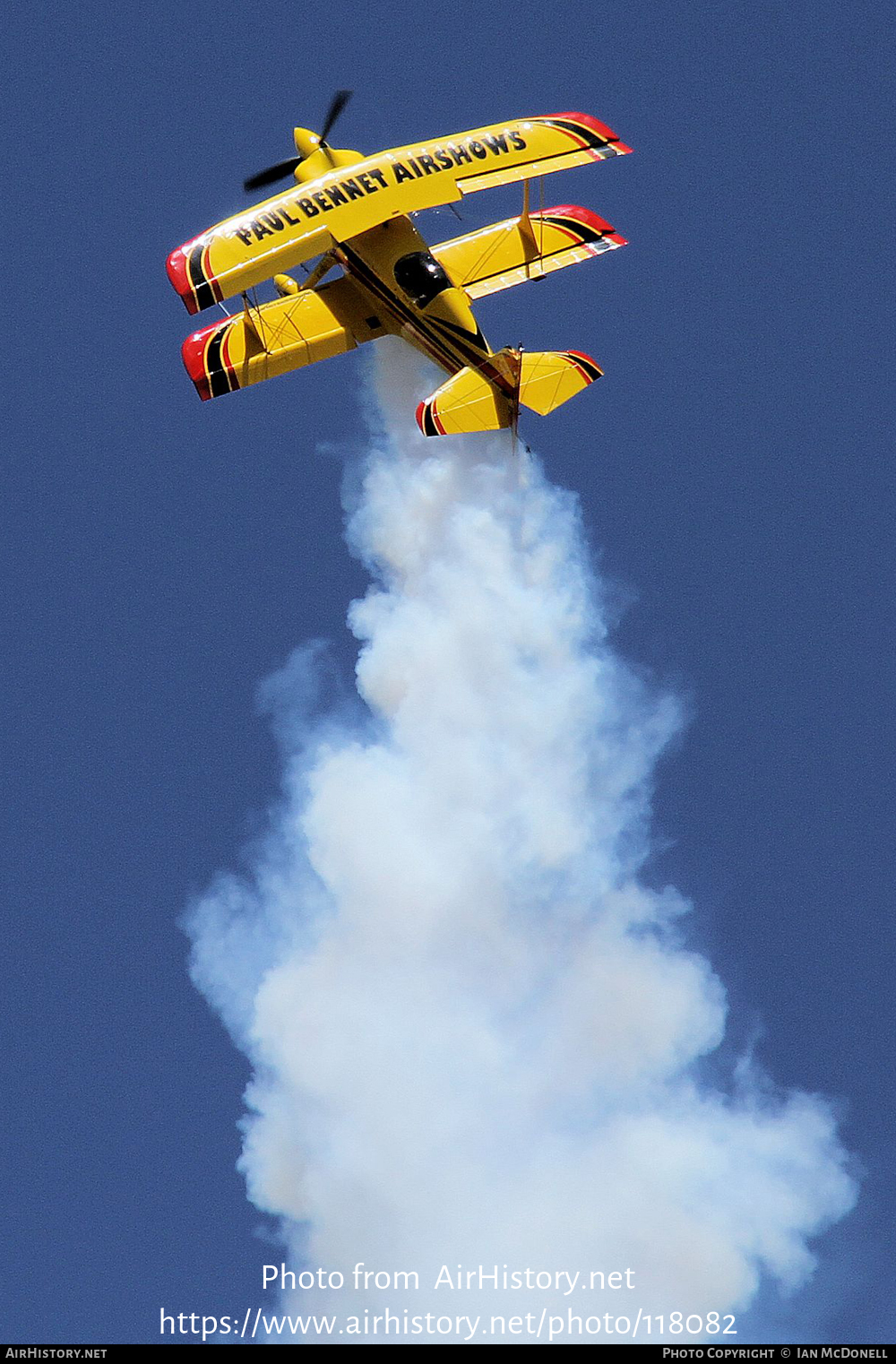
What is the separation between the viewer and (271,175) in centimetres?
5169

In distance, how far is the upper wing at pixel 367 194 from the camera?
158ft

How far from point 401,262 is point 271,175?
3.09 m

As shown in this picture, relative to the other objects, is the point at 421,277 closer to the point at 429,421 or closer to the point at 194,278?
the point at 429,421

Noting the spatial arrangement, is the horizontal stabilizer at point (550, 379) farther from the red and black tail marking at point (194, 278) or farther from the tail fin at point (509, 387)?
the red and black tail marking at point (194, 278)

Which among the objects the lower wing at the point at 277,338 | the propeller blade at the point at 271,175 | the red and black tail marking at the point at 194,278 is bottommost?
the red and black tail marking at the point at 194,278

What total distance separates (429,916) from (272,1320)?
310 inches

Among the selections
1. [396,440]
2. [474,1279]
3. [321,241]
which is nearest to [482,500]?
[396,440]

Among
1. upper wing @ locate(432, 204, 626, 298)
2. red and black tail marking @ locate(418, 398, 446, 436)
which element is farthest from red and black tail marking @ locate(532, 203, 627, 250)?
red and black tail marking @ locate(418, 398, 446, 436)

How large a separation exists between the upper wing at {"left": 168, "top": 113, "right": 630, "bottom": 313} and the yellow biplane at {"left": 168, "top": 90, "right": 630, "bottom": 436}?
2 cm

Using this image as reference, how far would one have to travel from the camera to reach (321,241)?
161ft

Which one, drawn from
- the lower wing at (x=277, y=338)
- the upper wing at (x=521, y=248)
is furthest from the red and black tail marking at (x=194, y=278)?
the upper wing at (x=521, y=248)

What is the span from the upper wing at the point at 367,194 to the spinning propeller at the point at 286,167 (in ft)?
1.20
